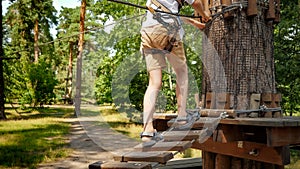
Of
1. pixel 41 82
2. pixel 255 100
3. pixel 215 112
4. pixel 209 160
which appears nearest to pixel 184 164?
pixel 209 160

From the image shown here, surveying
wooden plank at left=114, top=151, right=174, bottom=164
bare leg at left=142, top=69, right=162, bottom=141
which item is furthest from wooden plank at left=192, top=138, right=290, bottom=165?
wooden plank at left=114, top=151, right=174, bottom=164

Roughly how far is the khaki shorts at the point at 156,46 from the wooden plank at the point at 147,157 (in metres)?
0.77

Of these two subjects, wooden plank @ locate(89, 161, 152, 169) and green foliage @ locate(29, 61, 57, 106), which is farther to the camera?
green foliage @ locate(29, 61, 57, 106)

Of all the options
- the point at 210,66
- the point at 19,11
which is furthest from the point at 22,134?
the point at 19,11

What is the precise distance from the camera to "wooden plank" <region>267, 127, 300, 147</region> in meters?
2.74

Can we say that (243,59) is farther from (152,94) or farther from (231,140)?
(152,94)

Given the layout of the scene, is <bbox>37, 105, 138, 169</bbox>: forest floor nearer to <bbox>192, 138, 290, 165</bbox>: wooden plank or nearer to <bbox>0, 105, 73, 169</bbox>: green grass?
<bbox>0, 105, 73, 169</bbox>: green grass

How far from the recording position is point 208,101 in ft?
11.9

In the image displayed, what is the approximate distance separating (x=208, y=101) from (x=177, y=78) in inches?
28.2

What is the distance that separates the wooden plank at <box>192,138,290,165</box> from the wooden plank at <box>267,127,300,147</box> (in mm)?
115

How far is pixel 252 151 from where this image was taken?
318cm

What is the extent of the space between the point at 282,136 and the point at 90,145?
8.96 m

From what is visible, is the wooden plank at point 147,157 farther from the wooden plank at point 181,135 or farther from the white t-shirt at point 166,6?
the white t-shirt at point 166,6

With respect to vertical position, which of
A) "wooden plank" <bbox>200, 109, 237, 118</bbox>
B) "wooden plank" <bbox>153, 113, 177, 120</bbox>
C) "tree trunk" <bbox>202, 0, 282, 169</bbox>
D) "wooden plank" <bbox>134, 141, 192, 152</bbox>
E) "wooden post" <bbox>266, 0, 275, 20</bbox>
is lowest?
"wooden plank" <bbox>134, 141, 192, 152</bbox>
